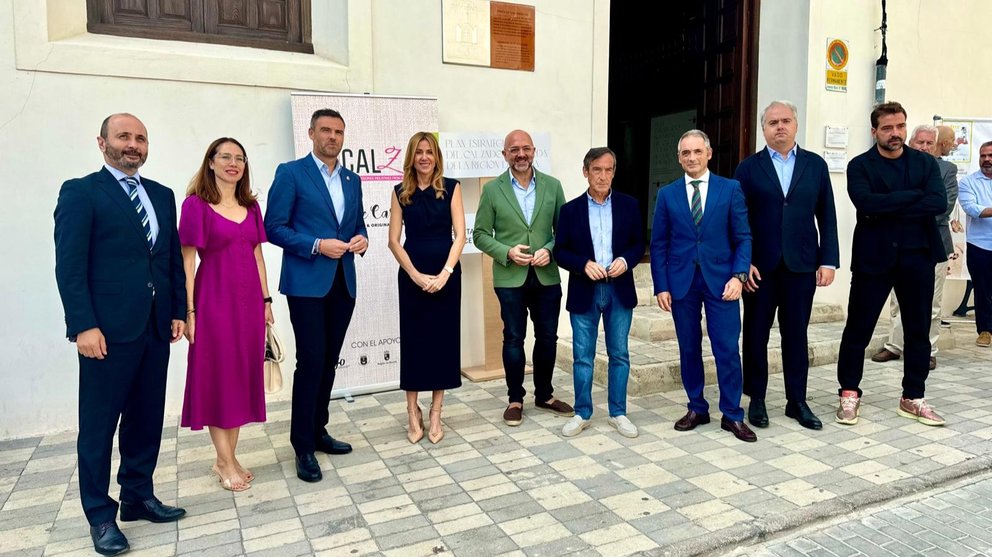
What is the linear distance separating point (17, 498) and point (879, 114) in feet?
17.9

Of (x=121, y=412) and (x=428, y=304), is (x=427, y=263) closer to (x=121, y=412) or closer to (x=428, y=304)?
(x=428, y=304)

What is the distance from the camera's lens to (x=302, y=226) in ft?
12.3

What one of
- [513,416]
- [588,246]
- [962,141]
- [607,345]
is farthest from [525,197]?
[962,141]

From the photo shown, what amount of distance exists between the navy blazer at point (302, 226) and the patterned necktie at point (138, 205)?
2.36 ft

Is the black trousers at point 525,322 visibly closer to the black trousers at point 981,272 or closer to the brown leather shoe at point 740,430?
the brown leather shoe at point 740,430

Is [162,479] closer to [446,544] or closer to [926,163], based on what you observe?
[446,544]

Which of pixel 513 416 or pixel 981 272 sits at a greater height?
pixel 981 272

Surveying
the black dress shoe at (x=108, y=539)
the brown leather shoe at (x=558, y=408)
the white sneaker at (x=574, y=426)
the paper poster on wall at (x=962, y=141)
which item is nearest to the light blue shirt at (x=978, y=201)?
the paper poster on wall at (x=962, y=141)

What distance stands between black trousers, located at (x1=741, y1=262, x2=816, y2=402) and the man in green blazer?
4.31 feet

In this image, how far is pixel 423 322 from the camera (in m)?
4.15

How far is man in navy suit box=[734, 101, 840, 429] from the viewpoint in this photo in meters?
4.25

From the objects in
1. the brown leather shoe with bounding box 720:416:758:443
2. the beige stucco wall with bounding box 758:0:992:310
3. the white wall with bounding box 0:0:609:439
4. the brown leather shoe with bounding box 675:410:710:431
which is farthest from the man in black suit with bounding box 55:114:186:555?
the beige stucco wall with bounding box 758:0:992:310

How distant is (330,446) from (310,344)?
75 centimetres

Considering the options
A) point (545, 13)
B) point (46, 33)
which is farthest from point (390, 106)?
point (46, 33)
